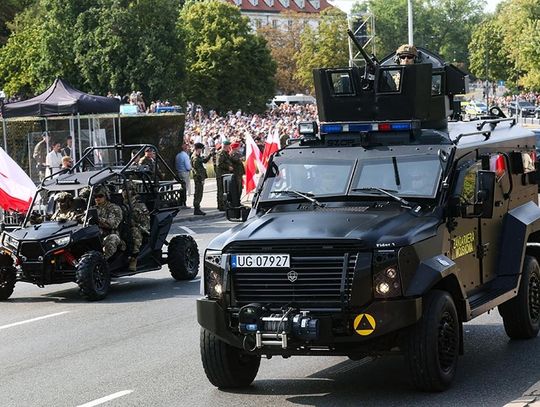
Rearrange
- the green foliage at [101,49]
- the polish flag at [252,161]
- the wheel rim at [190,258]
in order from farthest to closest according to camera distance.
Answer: the green foliage at [101,49] < the polish flag at [252,161] < the wheel rim at [190,258]

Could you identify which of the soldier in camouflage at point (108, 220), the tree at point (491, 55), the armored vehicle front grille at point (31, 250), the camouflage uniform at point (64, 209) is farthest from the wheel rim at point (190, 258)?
the tree at point (491, 55)

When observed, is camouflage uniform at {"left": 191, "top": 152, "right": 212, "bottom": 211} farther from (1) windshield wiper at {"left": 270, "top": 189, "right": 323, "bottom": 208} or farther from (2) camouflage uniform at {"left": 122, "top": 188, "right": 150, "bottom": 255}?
(1) windshield wiper at {"left": 270, "top": 189, "right": 323, "bottom": 208}

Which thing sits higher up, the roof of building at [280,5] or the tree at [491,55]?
the roof of building at [280,5]

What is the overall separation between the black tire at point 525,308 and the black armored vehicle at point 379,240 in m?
→ 0.02

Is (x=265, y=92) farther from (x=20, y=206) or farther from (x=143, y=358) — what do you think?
(x=143, y=358)

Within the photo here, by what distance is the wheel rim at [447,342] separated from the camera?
9195 mm

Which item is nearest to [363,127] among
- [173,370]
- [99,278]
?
[173,370]

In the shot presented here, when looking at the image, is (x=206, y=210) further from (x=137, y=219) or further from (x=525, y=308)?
(x=525, y=308)

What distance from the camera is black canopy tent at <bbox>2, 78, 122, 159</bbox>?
28.1m

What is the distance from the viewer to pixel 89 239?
52.7ft

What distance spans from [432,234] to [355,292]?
3.14 feet

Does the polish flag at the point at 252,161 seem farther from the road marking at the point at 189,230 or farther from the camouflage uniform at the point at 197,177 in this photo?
the road marking at the point at 189,230

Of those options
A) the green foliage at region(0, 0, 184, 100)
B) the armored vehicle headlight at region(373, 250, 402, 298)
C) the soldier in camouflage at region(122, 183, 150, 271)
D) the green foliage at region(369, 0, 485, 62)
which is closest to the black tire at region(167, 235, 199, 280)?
the soldier in camouflage at region(122, 183, 150, 271)

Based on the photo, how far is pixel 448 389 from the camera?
9.39 m
